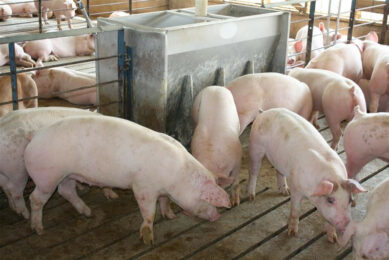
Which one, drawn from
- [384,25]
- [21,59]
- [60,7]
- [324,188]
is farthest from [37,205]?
[60,7]

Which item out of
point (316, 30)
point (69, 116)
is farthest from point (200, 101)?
point (316, 30)

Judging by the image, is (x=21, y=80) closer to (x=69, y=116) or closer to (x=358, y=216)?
(x=69, y=116)

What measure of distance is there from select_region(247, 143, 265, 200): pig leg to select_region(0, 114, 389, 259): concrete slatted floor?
8 centimetres

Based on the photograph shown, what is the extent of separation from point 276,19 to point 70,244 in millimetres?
3059

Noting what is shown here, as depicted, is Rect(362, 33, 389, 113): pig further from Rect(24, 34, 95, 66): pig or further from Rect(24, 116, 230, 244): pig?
Rect(24, 34, 95, 66): pig

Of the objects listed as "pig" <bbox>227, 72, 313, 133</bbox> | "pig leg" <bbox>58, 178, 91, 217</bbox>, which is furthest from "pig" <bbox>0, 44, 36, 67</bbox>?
"pig leg" <bbox>58, 178, 91, 217</bbox>

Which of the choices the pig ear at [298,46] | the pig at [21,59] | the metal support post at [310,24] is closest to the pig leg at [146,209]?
the metal support post at [310,24]

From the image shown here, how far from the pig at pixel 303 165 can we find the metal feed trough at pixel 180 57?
900 mm

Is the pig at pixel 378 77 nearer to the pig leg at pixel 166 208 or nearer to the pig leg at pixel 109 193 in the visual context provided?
the pig leg at pixel 166 208

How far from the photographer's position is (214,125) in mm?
4105

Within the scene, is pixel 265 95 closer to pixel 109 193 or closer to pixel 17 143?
pixel 109 193

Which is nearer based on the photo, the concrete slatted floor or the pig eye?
the pig eye

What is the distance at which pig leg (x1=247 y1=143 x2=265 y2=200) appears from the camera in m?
4.15

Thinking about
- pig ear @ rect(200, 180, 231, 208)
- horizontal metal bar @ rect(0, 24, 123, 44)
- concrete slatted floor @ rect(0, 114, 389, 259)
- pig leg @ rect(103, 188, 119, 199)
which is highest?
horizontal metal bar @ rect(0, 24, 123, 44)
